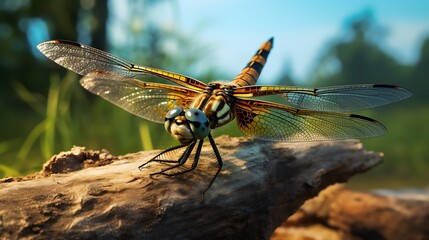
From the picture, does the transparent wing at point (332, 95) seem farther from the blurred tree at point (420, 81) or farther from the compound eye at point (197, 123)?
the blurred tree at point (420, 81)

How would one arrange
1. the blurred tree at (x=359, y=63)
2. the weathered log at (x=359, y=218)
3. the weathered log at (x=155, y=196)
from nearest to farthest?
1. the weathered log at (x=155, y=196)
2. the weathered log at (x=359, y=218)
3. the blurred tree at (x=359, y=63)

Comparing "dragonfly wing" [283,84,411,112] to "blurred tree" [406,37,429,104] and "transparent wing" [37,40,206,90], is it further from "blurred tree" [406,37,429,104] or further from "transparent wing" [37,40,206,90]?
"blurred tree" [406,37,429,104]

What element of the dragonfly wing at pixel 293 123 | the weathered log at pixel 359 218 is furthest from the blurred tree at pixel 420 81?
the dragonfly wing at pixel 293 123

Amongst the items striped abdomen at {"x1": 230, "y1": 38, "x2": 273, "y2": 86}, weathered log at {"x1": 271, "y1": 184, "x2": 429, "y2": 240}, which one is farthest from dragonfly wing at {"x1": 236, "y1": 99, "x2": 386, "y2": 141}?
weathered log at {"x1": 271, "y1": 184, "x2": 429, "y2": 240}

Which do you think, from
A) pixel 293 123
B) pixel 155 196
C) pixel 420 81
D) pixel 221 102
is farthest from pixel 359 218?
pixel 420 81

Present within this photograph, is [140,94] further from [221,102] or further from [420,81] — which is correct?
[420,81]
